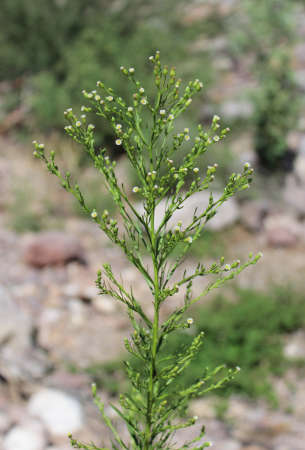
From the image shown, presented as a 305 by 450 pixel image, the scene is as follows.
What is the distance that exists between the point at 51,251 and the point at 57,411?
2.78 meters

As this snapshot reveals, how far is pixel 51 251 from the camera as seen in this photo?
253 inches

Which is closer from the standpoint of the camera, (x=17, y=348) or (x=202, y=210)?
(x=17, y=348)

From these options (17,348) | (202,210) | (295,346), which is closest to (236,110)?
(202,210)

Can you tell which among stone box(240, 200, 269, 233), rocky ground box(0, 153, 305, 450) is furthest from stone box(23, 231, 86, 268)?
stone box(240, 200, 269, 233)

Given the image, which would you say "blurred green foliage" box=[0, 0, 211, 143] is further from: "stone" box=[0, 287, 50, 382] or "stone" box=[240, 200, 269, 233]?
"stone" box=[0, 287, 50, 382]

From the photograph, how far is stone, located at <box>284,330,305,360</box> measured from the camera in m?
4.95

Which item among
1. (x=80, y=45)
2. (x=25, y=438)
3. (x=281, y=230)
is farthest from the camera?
(x=80, y=45)

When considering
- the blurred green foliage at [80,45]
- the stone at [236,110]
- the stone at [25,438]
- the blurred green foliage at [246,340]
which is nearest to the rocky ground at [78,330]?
the stone at [25,438]

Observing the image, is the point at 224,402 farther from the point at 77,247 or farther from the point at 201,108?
the point at 201,108

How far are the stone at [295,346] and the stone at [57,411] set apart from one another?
75.7 inches

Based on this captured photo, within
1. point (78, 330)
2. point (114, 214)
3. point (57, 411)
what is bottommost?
point (57, 411)

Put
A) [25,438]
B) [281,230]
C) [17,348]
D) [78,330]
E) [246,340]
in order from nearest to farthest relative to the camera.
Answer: [25,438]
[17,348]
[246,340]
[78,330]
[281,230]

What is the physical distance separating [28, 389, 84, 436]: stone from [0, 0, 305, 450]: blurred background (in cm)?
1

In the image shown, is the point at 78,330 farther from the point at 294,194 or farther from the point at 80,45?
the point at 80,45
